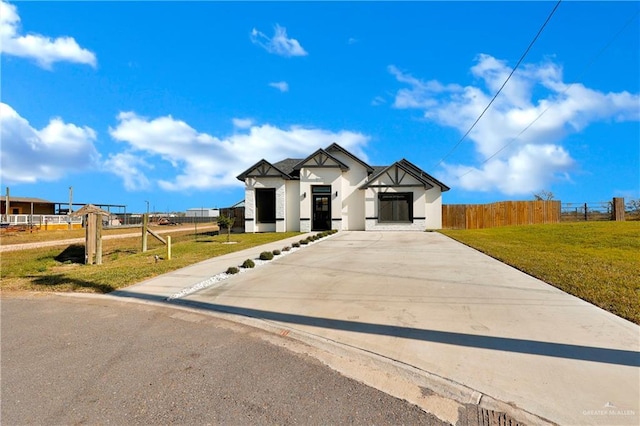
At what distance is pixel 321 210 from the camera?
2534cm

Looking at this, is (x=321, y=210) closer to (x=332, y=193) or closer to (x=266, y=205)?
(x=332, y=193)

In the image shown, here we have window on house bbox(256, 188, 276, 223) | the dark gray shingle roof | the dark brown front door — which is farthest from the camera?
the dark gray shingle roof

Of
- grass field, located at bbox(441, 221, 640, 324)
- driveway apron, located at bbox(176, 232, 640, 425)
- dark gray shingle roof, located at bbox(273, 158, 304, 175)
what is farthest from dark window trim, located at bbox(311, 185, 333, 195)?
driveway apron, located at bbox(176, 232, 640, 425)

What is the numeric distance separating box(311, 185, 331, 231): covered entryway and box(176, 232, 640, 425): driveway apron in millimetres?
16041

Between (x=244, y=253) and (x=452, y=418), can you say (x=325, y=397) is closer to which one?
(x=452, y=418)

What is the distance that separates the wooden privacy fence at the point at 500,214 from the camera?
27.0 meters

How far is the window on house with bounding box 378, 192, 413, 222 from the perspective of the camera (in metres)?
24.9

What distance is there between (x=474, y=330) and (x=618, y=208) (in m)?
30.1

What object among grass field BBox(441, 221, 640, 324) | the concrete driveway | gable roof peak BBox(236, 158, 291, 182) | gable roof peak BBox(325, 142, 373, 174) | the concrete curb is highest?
gable roof peak BBox(325, 142, 373, 174)

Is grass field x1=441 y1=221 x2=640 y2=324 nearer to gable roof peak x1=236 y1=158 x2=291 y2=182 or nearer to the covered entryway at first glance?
the covered entryway

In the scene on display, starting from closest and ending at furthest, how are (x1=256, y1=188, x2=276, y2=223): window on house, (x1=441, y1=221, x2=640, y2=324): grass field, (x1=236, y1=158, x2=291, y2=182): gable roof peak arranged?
(x1=441, y1=221, x2=640, y2=324): grass field < (x1=236, y1=158, x2=291, y2=182): gable roof peak < (x1=256, y1=188, x2=276, y2=223): window on house

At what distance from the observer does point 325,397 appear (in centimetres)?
298

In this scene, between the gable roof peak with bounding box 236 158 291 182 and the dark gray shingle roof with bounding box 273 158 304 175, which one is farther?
the dark gray shingle roof with bounding box 273 158 304 175

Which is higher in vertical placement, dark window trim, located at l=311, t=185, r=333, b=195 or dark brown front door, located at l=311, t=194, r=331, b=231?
dark window trim, located at l=311, t=185, r=333, b=195
